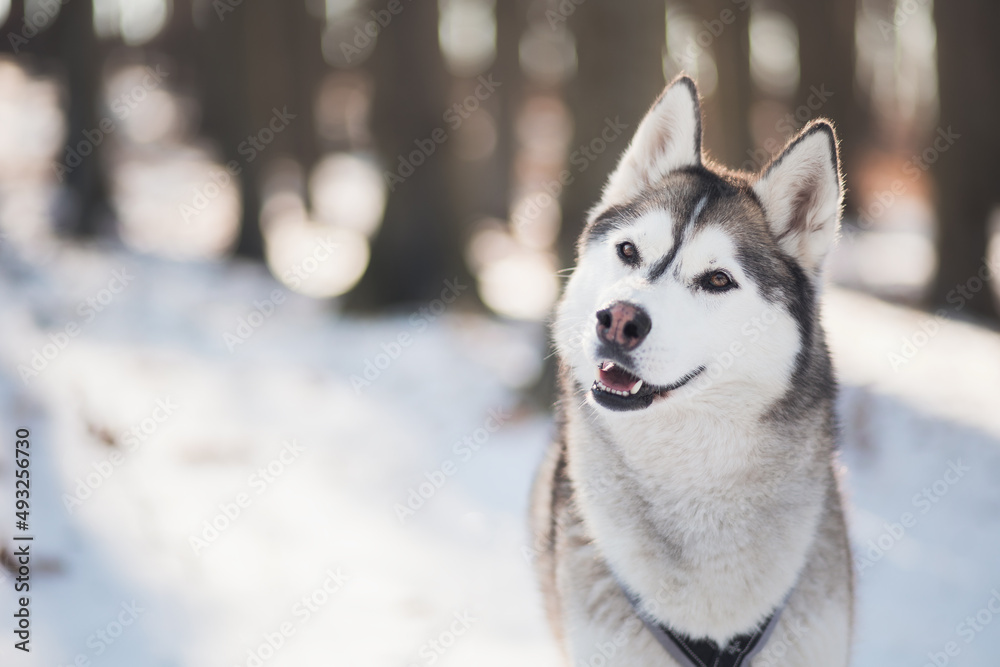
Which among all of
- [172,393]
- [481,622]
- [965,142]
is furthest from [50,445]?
[965,142]

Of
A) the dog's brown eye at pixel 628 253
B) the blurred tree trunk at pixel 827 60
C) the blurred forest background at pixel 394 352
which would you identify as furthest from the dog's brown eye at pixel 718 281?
the blurred tree trunk at pixel 827 60

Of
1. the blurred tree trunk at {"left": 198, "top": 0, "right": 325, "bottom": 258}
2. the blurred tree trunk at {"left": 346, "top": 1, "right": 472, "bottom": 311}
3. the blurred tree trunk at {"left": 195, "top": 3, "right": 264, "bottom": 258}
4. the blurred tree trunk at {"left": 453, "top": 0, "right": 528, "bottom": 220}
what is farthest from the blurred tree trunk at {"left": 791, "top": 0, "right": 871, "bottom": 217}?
the blurred tree trunk at {"left": 195, "top": 3, "right": 264, "bottom": 258}

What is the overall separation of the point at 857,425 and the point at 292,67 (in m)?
9.92

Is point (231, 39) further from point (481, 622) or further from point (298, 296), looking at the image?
point (481, 622)

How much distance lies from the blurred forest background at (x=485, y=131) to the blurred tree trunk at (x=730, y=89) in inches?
2.0

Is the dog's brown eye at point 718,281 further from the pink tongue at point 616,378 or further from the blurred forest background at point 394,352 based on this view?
the blurred forest background at point 394,352

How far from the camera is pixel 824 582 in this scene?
8.01 ft

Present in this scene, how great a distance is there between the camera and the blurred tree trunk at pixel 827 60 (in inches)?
520

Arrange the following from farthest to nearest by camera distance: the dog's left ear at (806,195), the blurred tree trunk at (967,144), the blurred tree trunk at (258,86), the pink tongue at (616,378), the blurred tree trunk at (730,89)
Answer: the blurred tree trunk at (258,86) → the blurred tree trunk at (730,89) → the blurred tree trunk at (967,144) → the dog's left ear at (806,195) → the pink tongue at (616,378)

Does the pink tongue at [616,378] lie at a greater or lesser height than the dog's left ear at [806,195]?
lesser

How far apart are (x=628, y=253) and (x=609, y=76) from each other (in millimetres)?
3253

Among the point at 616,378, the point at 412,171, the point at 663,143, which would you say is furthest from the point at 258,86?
the point at 616,378

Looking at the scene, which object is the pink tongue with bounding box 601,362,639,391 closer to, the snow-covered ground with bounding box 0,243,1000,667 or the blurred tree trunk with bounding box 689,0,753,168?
the snow-covered ground with bounding box 0,243,1000,667

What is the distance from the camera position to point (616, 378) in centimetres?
234
